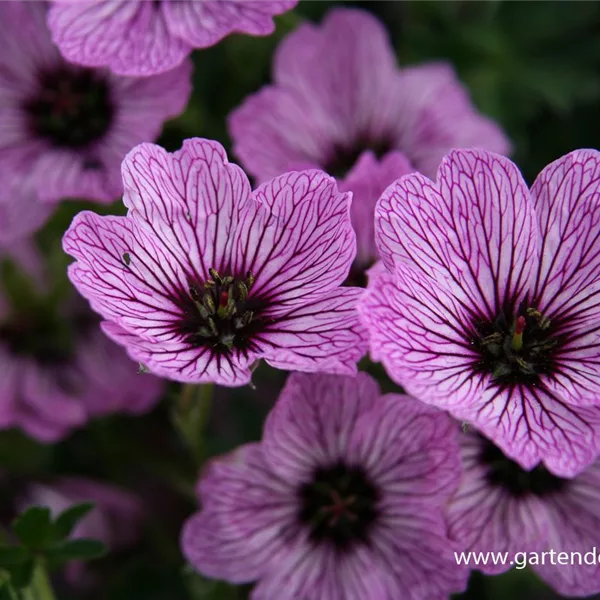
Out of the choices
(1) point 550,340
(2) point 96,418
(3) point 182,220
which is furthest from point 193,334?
(2) point 96,418

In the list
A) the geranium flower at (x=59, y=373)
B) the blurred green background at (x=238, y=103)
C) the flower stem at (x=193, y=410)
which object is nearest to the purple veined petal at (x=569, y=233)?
the flower stem at (x=193, y=410)

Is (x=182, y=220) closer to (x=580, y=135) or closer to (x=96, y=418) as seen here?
(x=96, y=418)

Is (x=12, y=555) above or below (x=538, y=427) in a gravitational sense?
below

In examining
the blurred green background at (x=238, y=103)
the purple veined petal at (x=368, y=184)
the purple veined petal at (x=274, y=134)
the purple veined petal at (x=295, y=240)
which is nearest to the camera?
the purple veined petal at (x=295, y=240)

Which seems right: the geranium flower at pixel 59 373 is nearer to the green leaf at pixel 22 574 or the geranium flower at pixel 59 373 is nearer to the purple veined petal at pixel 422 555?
the green leaf at pixel 22 574

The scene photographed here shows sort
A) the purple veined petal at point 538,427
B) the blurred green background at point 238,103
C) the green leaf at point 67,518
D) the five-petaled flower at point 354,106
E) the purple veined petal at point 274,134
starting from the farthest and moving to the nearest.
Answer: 1. the blurred green background at point 238,103
2. the five-petaled flower at point 354,106
3. the purple veined petal at point 274,134
4. the green leaf at point 67,518
5. the purple veined petal at point 538,427

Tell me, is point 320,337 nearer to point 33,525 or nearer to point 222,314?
point 222,314

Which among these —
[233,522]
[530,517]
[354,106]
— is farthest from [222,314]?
[354,106]
